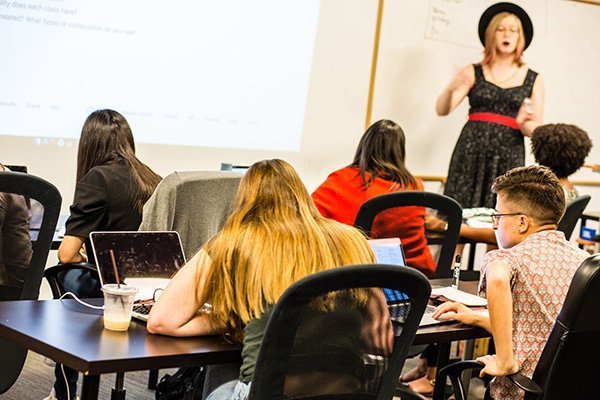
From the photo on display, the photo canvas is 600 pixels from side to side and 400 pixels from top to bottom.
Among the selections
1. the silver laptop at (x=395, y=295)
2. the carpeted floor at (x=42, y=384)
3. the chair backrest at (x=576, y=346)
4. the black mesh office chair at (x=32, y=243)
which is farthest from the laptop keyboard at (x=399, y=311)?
the carpeted floor at (x=42, y=384)

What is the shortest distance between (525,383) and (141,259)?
1.08 m

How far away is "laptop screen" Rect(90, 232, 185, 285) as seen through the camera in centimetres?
250

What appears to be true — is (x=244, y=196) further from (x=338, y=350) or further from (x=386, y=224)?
(x=386, y=224)

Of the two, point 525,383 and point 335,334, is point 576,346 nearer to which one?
point 525,383

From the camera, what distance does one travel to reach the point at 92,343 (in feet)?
6.91

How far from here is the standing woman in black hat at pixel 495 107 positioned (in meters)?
5.96

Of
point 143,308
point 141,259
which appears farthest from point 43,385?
point 143,308

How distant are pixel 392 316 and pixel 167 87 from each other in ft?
11.0

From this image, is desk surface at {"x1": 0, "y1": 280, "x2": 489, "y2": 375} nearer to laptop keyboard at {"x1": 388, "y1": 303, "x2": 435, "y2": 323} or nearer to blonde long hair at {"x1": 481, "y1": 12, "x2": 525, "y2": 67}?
laptop keyboard at {"x1": 388, "y1": 303, "x2": 435, "y2": 323}

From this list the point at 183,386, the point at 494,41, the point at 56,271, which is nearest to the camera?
the point at 183,386

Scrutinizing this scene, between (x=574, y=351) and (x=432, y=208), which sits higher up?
(x=432, y=208)

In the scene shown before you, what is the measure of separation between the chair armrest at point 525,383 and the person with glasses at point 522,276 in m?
0.02

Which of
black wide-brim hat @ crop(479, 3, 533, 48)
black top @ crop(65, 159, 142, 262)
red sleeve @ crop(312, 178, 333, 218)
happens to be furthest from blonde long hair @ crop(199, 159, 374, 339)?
black wide-brim hat @ crop(479, 3, 533, 48)

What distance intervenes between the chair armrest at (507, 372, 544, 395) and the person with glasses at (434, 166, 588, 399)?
0.02 metres
